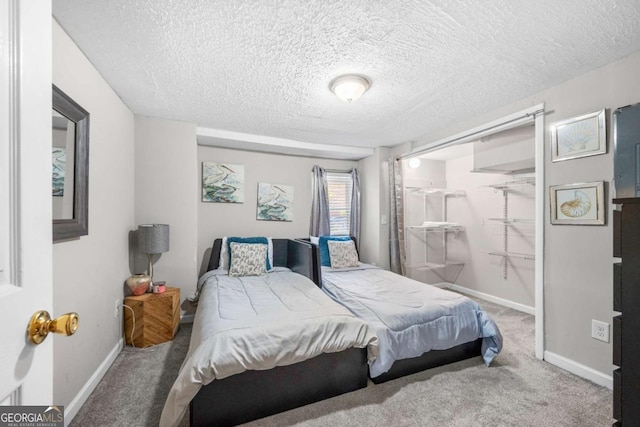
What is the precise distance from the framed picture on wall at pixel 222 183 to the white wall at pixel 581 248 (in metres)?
3.40

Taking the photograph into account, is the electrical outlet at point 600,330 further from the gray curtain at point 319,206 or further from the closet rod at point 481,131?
the gray curtain at point 319,206

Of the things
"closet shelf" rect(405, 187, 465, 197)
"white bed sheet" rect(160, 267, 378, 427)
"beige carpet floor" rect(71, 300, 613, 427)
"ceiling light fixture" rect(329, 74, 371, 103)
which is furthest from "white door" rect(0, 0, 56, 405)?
"closet shelf" rect(405, 187, 465, 197)

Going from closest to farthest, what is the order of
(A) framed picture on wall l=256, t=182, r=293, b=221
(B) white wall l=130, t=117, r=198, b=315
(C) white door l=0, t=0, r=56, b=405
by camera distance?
(C) white door l=0, t=0, r=56, b=405 < (B) white wall l=130, t=117, r=198, b=315 < (A) framed picture on wall l=256, t=182, r=293, b=221

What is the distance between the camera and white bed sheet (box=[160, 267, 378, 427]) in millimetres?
1465

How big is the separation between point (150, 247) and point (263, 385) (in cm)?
181

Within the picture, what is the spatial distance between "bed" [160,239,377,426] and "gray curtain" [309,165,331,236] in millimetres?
1973

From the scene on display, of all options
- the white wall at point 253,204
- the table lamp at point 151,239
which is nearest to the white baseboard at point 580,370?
the white wall at point 253,204

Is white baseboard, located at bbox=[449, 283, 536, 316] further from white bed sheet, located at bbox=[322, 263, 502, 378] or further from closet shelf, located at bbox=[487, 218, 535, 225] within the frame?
white bed sheet, located at bbox=[322, 263, 502, 378]

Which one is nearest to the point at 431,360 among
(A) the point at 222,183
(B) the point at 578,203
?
(B) the point at 578,203

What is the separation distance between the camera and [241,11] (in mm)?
1455

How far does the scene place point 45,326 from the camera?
24.6 inches

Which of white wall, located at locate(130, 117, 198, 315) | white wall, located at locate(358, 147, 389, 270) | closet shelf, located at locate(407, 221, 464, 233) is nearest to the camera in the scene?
white wall, located at locate(130, 117, 198, 315)

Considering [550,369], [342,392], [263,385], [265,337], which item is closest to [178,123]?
[265,337]

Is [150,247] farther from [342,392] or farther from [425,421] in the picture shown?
[425,421]
